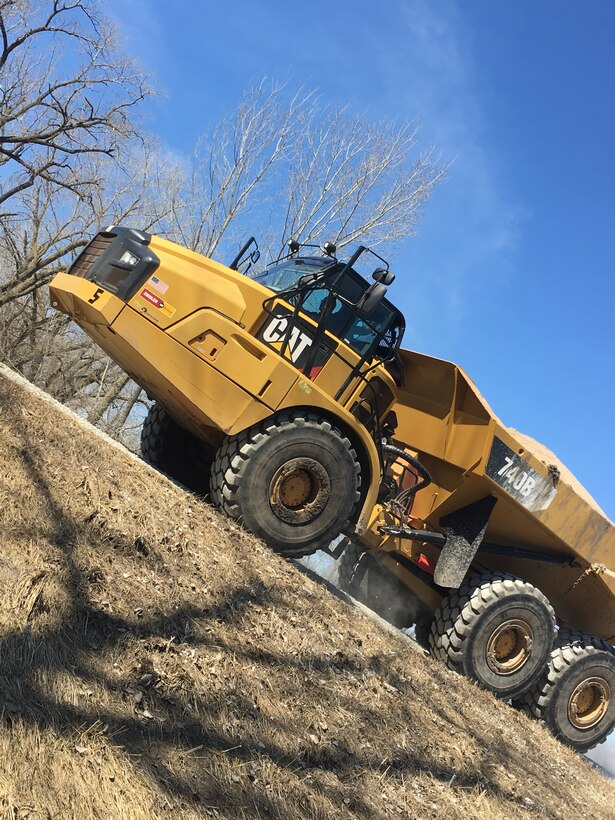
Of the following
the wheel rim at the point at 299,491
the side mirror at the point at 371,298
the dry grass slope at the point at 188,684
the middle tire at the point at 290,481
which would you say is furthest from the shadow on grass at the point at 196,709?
the side mirror at the point at 371,298

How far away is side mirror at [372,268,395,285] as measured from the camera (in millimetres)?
5965

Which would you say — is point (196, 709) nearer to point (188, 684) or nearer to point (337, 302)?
point (188, 684)

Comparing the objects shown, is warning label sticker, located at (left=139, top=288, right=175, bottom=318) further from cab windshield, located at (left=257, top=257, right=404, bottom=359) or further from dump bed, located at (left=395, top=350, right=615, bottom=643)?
dump bed, located at (left=395, top=350, right=615, bottom=643)

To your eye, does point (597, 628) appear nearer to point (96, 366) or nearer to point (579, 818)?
point (579, 818)

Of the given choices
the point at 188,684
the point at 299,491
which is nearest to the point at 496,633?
the point at 299,491

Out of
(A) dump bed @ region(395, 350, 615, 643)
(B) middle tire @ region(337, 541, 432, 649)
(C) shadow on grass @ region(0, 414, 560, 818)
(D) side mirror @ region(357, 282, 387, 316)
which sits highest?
(D) side mirror @ region(357, 282, 387, 316)

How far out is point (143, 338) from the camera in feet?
17.7

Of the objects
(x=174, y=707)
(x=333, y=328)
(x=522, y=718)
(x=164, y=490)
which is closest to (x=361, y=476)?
(x=333, y=328)

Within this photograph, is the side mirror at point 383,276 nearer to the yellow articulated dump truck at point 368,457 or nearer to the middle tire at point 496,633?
the yellow articulated dump truck at point 368,457

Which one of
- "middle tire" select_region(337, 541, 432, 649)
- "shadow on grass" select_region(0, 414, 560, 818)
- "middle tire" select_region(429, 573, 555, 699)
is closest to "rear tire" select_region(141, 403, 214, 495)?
"middle tire" select_region(337, 541, 432, 649)

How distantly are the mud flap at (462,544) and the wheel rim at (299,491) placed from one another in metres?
1.70

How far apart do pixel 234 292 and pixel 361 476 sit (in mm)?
2099

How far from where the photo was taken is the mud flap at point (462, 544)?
687cm

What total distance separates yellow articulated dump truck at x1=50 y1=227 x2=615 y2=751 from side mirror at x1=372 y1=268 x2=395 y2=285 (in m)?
0.02
